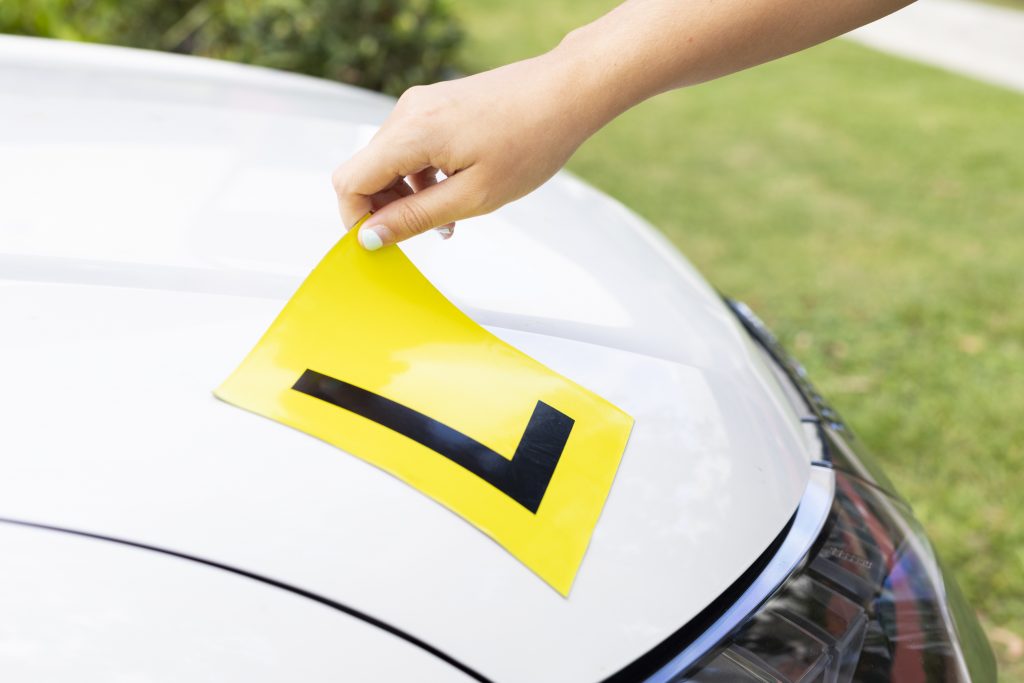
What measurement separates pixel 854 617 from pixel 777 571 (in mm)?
108

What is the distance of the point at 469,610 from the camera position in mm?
841

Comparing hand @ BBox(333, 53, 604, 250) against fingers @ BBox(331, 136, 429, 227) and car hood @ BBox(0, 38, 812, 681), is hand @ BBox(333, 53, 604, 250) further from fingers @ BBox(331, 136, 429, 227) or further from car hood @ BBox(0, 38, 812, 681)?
car hood @ BBox(0, 38, 812, 681)

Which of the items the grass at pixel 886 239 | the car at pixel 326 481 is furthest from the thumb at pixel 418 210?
the grass at pixel 886 239

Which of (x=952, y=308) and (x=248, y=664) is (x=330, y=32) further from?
(x=248, y=664)

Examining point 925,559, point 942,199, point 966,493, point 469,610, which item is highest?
point 942,199

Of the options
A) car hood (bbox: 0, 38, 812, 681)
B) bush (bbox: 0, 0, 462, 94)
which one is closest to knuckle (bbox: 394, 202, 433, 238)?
car hood (bbox: 0, 38, 812, 681)

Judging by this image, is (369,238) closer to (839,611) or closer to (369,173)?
(369,173)

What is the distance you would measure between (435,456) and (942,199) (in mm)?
4942

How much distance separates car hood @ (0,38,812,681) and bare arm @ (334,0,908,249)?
147mm

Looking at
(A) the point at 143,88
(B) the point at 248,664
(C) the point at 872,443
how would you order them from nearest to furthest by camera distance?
1. (B) the point at 248,664
2. (A) the point at 143,88
3. (C) the point at 872,443

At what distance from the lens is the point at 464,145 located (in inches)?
40.9

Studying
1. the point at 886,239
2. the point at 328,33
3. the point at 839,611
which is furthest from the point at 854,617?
the point at 328,33

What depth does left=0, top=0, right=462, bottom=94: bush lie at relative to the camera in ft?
17.1

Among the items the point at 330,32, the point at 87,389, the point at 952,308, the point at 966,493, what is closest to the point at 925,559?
the point at 87,389
